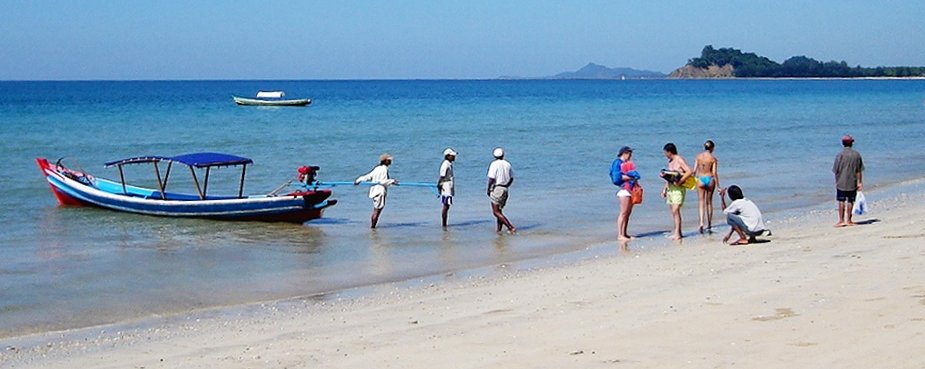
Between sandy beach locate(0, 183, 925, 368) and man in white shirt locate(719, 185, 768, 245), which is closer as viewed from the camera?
sandy beach locate(0, 183, 925, 368)

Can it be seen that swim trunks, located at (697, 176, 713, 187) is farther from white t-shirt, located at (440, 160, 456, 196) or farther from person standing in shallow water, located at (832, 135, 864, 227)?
white t-shirt, located at (440, 160, 456, 196)

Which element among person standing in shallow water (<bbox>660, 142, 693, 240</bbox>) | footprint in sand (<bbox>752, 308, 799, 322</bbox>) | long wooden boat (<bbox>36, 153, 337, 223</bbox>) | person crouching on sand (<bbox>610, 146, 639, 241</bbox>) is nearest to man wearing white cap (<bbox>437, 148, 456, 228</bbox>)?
long wooden boat (<bbox>36, 153, 337, 223</bbox>)

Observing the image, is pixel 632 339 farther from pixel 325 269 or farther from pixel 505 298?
pixel 325 269

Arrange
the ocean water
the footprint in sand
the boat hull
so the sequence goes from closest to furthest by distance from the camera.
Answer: the footprint in sand < the ocean water < the boat hull

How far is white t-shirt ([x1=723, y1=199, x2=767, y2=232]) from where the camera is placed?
13.9 meters

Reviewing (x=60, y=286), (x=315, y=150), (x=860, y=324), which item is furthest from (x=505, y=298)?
(x=315, y=150)

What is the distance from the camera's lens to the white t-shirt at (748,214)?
13875 millimetres

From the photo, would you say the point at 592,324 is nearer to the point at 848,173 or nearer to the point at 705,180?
the point at 705,180

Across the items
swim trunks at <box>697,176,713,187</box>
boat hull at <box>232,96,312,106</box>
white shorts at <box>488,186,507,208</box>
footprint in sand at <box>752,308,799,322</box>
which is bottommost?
boat hull at <box>232,96,312,106</box>

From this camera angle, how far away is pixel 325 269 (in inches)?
553

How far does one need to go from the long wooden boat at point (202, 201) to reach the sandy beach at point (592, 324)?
5903 millimetres

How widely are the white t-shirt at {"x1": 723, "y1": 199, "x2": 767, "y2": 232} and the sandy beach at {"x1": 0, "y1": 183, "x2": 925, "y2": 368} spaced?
0.84 metres

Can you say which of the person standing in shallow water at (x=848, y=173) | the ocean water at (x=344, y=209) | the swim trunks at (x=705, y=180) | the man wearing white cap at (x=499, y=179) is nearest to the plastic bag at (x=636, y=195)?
the ocean water at (x=344, y=209)

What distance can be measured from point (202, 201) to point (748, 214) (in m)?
9.58
